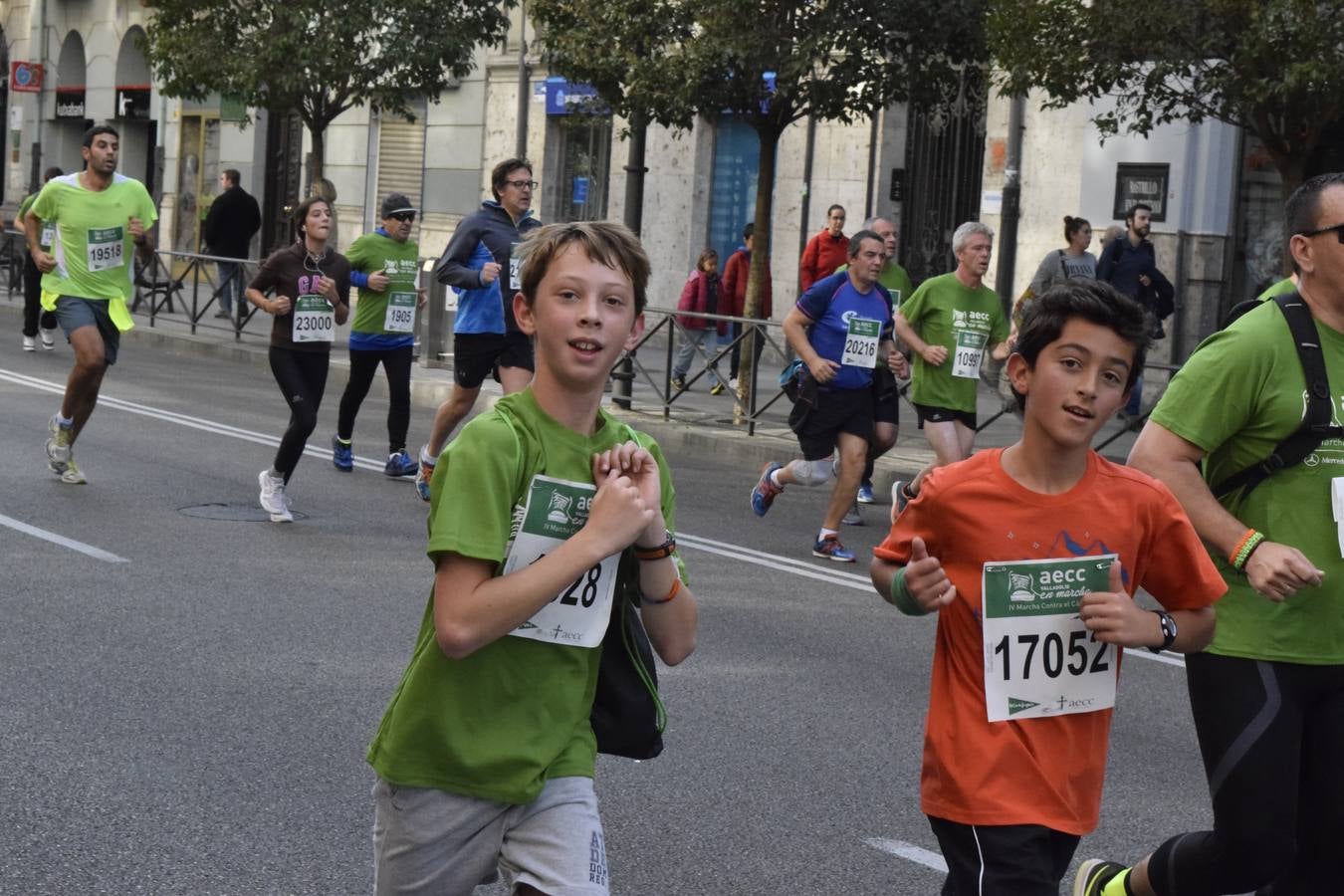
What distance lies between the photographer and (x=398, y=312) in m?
12.4

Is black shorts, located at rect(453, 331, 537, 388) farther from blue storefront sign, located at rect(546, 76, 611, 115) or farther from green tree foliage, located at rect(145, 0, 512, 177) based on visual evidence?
blue storefront sign, located at rect(546, 76, 611, 115)

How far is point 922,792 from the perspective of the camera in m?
3.63

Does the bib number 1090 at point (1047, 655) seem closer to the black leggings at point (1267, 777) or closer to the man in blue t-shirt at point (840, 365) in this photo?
the black leggings at point (1267, 777)

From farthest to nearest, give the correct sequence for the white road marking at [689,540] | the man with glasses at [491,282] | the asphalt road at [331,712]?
the man with glasses at [491,282]
the white road marking at [689,540]
the asphalt road at [331,712]

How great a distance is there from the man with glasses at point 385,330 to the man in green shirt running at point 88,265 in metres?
1.41

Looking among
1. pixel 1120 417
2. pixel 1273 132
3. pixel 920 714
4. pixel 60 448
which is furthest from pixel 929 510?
pixel 1120 417

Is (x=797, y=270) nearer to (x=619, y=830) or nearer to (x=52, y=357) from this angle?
(x=52, y=357)

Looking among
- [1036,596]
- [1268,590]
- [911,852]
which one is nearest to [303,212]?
[911,852]

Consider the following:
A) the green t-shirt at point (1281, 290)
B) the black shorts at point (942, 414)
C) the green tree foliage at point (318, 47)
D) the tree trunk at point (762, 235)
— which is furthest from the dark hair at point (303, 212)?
the green tree foliage at point (318, 47)

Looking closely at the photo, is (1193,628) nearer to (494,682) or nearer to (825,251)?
(494,682)

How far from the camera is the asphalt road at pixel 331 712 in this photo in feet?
16.9

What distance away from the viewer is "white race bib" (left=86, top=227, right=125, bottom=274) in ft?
37.0

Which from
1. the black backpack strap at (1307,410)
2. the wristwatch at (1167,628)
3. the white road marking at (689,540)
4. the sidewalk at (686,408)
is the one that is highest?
the black backpack strap at (1307,410)

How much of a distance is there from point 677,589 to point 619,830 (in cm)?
227
